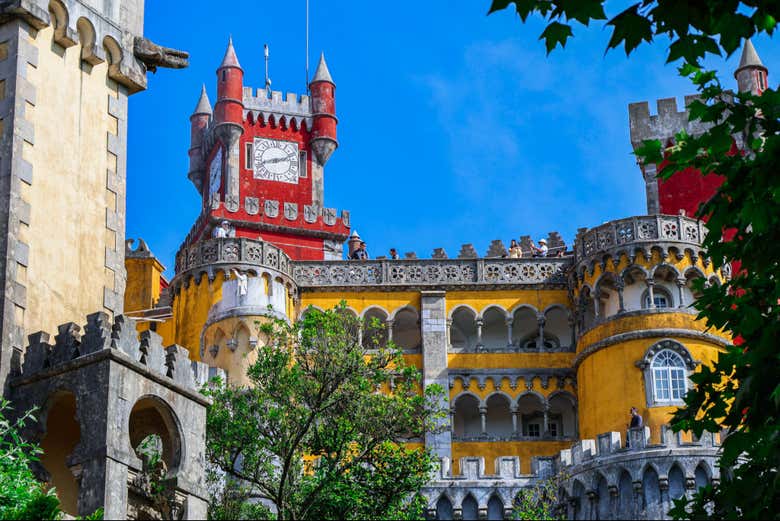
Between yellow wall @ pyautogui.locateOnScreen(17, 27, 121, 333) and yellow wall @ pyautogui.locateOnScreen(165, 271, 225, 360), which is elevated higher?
yellow wall @ pyautogui.locateOnScreen(165, 271, 225, 360)

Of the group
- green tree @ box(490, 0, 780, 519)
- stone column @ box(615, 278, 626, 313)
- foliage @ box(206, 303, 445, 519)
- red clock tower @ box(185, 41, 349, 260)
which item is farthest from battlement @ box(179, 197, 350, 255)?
green tree @ box(490, 0, 780, 519)

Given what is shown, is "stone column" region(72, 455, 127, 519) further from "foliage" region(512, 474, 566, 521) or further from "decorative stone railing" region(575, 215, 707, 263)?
"decorative stone railing" region(575, 215, 707, 263)

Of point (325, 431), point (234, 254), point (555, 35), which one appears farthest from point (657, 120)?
point (555, 35)

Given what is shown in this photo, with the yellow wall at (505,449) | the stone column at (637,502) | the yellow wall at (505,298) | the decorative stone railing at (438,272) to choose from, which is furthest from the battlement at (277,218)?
the stone column at (637,502)

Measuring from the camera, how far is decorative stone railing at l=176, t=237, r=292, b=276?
5328 cm

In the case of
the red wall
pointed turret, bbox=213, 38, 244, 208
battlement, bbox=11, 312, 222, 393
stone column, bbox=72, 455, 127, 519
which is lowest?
stone column, bbox=72, 455, 127, 519

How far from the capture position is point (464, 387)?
5462 cm

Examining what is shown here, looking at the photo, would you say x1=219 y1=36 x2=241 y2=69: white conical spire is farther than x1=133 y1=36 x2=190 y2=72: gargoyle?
Yes

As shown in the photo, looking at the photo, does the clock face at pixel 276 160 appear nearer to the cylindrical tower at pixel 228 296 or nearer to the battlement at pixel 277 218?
the battlement at pixel 277 218

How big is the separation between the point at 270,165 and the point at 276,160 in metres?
0.42

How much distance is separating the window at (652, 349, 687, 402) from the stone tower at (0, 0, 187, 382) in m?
26.5

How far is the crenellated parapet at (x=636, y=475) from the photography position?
150 feet

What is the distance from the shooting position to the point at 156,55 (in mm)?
28250

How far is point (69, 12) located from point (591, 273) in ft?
99.1
